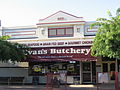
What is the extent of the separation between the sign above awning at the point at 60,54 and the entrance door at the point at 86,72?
221 centimetres

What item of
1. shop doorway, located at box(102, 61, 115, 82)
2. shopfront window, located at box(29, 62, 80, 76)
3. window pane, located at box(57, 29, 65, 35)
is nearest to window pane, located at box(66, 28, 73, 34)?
window pane, located at box(57, 29, 65, 35)

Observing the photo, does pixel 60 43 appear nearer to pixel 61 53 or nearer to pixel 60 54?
pixel 61 53

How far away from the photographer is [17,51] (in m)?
22.0

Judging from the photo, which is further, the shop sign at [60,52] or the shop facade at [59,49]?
the shop facade at [59,49]

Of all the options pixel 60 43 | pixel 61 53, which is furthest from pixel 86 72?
pixel 60 43

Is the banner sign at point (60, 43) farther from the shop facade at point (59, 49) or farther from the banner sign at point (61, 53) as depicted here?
the banner sign at point (61, 53)

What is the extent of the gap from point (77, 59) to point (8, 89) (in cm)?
667

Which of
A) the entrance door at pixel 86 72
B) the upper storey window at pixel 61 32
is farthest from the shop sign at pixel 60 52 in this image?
the entrance door at pixel 86 72

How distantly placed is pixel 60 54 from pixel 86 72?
338 centimetres

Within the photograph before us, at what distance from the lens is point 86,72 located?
2470cm

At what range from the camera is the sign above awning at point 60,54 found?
904 inches

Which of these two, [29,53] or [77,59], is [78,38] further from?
[29,53]

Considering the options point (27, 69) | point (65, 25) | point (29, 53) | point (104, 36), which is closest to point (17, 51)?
point (29, 53)

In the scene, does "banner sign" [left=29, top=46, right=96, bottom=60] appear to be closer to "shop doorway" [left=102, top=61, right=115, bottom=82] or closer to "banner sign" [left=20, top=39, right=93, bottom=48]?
"banner sign" [left=20, top=39, right=93, bottom=48]
